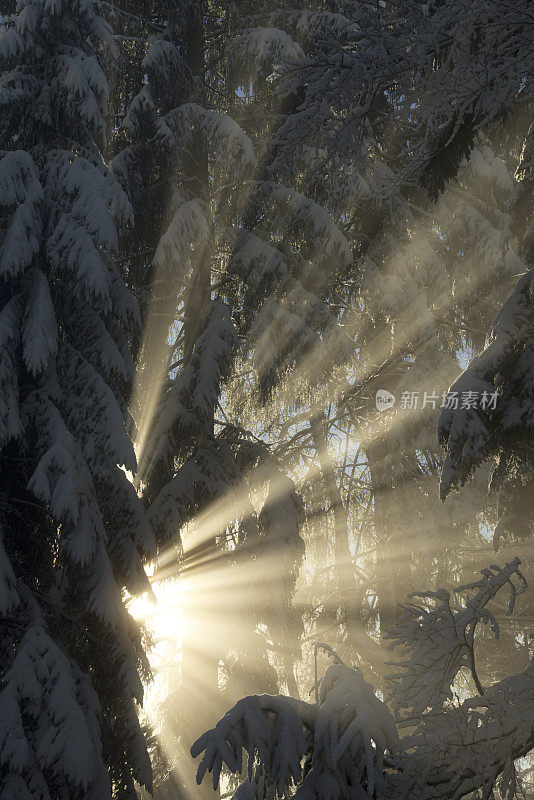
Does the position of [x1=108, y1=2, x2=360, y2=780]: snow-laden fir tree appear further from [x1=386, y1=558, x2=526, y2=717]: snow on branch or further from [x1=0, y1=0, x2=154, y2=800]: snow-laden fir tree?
[x1=386, y1=558, x2=526, y2=717]: snow on branch

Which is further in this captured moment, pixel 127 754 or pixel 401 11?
pixel 127 754

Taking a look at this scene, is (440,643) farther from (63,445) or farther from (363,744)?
(63,445)

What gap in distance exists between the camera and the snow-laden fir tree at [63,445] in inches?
219

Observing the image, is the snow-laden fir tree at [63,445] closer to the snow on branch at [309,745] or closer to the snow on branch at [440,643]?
the snow on branch at [309,745]

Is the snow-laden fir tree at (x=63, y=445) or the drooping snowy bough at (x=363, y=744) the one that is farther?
the snow-laden fir tree at (x=63, y=445)

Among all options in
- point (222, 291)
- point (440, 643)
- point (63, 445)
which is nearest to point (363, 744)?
point (440, 643)

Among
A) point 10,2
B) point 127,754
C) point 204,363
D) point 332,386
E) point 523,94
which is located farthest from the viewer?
point 332,386

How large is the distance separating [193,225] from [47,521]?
4.44 metres

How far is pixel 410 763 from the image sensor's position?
304 cm

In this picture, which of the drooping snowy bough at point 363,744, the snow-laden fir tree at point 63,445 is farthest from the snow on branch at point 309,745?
the snow-laden fir tree at point 63,445

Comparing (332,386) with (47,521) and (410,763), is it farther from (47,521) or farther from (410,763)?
(410,763)

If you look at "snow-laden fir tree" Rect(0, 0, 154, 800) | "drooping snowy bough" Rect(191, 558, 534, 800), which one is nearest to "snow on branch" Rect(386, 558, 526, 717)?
"drooping snowy bough" Rect(191, 558, 534, 800)

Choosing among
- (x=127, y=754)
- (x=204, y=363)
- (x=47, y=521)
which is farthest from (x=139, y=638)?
(x=204, y=363)

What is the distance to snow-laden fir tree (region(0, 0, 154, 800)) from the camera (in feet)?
18.2
